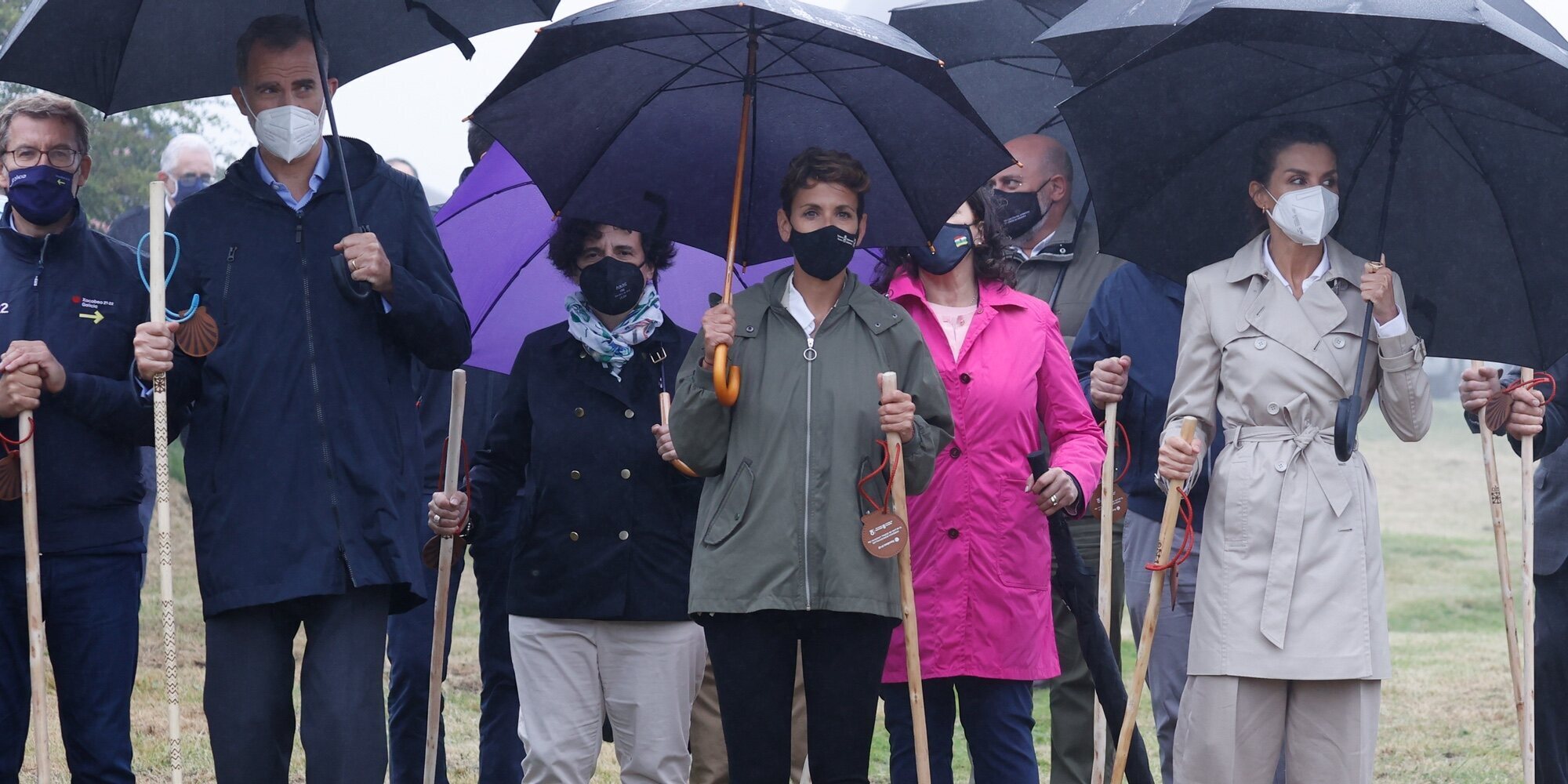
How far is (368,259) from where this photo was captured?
4742 millimetres

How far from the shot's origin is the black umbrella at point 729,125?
5039 mm

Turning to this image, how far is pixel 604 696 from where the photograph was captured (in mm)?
5473

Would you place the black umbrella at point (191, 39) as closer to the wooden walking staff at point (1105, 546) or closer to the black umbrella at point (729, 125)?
the black umbrella at point (729, 125)

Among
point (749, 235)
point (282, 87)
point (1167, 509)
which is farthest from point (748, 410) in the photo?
point (282, 87)

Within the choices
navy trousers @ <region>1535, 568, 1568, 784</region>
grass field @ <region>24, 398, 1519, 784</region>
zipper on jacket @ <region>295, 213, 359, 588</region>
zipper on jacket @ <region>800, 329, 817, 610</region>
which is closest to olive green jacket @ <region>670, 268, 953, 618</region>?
zipper on jacket @ <region>800, 329, 817, 610</region>

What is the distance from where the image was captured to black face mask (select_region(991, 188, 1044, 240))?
696cm

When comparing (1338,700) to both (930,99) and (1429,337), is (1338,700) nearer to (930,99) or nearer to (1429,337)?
(1429,337)

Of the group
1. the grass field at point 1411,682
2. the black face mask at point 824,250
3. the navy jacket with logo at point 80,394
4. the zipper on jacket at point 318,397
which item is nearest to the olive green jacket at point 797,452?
the black face mask at point 824,250

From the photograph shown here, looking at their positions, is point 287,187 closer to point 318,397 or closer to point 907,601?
point 318,397

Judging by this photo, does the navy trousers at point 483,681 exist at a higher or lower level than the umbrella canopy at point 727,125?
lower

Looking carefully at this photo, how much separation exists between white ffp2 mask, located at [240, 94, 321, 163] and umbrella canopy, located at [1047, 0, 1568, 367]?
7.04 feet

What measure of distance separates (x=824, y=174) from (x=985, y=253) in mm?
964

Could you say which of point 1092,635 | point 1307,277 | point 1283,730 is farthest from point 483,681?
point 1307,277

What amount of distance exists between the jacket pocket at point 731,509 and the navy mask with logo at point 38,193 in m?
2.17
